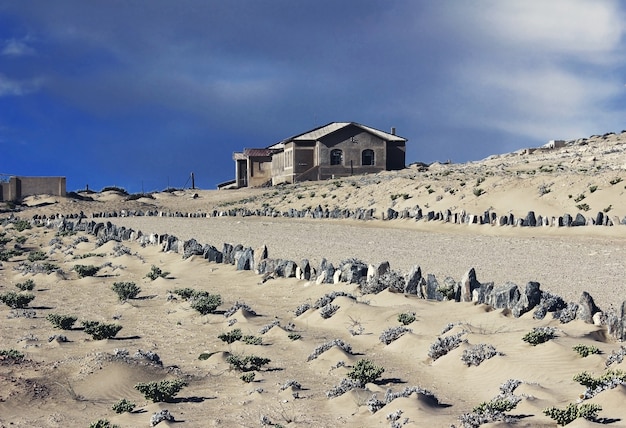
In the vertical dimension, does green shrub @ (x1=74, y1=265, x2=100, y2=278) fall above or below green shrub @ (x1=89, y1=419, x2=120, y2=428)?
above

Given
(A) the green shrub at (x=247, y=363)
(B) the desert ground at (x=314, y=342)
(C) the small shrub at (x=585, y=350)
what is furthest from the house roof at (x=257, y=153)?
(C) the small shrub at (x=585, y=350)

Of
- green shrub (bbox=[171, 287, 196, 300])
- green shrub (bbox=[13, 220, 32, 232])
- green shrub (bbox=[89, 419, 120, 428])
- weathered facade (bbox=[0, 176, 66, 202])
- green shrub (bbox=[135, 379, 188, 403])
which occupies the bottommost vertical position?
green shrub (bbox=[89, 419, 120, 428])

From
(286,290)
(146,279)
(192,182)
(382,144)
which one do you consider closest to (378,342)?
(286,290)

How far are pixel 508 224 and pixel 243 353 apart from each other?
760 inches

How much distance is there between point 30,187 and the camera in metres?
66.7

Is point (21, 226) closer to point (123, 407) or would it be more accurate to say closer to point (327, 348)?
point (327, 348)

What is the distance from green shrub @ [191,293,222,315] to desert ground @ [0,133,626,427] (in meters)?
0.16

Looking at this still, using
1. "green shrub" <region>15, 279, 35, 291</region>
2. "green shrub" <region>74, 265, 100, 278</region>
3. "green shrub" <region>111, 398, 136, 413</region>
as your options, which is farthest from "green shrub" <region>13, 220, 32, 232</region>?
"green shrub" <region>111, 398, 136, 413</region>

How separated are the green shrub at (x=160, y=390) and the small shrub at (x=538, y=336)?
494cm

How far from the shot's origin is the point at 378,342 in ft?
39.3

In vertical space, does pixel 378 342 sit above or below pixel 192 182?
below

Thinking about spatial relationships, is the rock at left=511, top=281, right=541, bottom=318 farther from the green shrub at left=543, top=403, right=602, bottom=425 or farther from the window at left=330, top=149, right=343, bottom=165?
the window at left=330, top=149, right=343, bottom=165

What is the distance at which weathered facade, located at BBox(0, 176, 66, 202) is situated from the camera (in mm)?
65750

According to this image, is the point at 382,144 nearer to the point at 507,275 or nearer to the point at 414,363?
the point at 507,275
